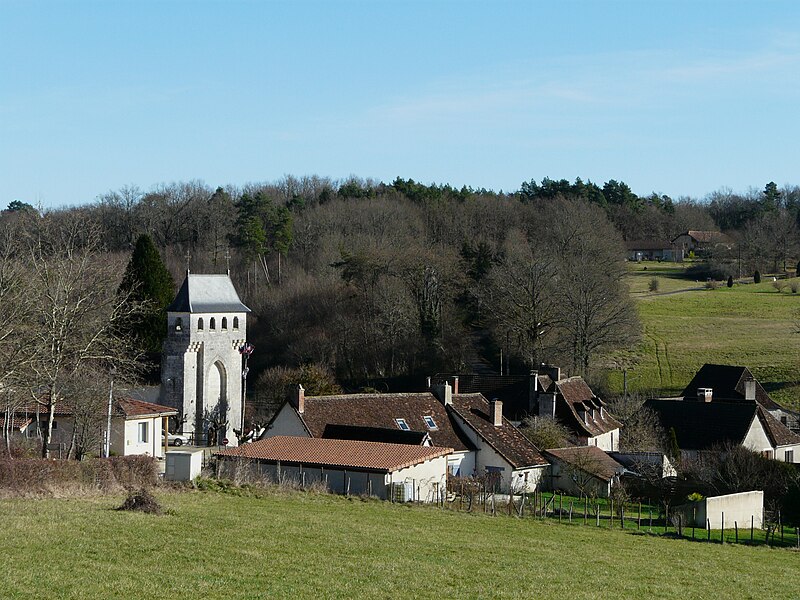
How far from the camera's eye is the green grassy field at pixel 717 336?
214 ft

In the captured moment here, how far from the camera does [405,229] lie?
96.4 metres

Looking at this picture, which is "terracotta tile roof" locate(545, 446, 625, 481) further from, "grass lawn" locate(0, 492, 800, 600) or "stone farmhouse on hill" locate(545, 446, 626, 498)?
"grass lawn" locate(0, 492, 800, 600)

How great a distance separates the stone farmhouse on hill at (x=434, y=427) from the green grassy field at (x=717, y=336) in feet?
79.8

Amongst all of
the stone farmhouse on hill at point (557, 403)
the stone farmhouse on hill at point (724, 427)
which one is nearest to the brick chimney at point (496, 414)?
the stone farmhouse on hill at point (557, 403)

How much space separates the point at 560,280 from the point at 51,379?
131 feet

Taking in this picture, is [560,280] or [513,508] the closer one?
[513,508]

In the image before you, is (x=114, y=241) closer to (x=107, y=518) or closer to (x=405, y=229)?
(x=405, y=229)

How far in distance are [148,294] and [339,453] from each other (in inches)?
1289

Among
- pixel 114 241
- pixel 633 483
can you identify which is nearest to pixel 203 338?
pixel 633 483

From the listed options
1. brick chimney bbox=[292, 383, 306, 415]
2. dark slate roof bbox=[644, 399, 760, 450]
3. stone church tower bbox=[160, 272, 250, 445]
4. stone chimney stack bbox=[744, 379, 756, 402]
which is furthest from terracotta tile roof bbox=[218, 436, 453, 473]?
stone chimney stack bbox=[744, 379, 756, 402]

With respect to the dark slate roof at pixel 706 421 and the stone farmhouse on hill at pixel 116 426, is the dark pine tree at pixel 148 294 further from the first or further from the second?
the dark slate roof at pixel 706 421

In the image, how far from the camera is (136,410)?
41438 mm

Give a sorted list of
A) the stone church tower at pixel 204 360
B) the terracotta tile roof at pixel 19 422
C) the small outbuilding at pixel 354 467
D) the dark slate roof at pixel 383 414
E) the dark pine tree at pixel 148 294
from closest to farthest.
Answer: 1. the small outbuilding at pixel 354 467
2. the dark slate roof at pixel 383 414
3. the terracotta tile roof at pixel 19 422
4. the stone church tower at pixel 204 360
5. the dark pine tree at pixel 148 294

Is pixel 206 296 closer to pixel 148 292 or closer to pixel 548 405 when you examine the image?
pixel 148 292
